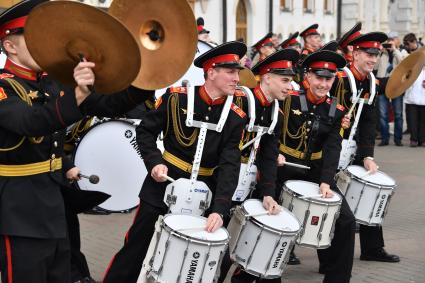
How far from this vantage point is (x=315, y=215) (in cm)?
536

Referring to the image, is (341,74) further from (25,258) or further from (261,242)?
(25,258)

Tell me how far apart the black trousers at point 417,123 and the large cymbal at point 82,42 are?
38.1ft

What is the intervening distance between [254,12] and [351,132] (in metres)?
15.9

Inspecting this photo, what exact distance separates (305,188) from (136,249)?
1.59m

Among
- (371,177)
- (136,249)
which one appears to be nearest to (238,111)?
(136,249)

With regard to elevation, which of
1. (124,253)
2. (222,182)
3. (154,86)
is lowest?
(124,253)

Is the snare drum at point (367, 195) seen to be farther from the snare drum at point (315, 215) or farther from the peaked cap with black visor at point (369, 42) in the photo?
the peaked cap with black visor at point (369, 42)

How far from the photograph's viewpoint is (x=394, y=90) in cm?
686

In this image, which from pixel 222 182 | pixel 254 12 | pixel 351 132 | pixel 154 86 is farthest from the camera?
pixel 254 12

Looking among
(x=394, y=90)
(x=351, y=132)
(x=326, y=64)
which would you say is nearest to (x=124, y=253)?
(x=326, y=64)

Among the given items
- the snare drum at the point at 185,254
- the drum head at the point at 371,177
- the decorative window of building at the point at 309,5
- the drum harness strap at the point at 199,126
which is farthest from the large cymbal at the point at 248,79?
the decorative window of building at the point at 309,5

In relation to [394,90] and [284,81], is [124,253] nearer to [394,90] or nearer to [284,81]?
[284,81]

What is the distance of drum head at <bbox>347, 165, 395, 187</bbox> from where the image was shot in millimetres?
6105

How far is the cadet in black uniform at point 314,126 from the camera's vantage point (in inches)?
229
